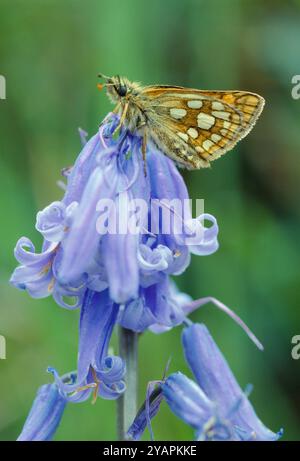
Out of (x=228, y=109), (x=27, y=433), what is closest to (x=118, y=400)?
(x=27, y=433)

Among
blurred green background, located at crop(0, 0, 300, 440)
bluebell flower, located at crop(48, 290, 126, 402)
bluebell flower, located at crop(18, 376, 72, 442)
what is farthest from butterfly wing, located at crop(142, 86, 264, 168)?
blurred green background, located at crop(0, 0, 300, 440)

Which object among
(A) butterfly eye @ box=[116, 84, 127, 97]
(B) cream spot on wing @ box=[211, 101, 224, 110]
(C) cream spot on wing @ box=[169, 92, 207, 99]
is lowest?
(B) cream spot on wing @ box=[211, 101, 224, 110]

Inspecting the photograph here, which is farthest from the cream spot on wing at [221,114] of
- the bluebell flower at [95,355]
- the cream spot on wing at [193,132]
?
the bluebell flower at [95,355]

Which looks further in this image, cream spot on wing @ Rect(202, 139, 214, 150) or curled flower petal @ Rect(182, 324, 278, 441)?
cream spot on wing @ Rect(202, 139, 214, 150)

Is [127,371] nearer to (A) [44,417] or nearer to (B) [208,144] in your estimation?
(A) [44,417]

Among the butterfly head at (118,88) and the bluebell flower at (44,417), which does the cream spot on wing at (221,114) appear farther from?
the bluebell flower at (44,417)

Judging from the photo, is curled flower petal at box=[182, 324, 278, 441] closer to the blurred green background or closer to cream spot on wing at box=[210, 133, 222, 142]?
cream spot on wing at box=[210, 133, 222, 142]
